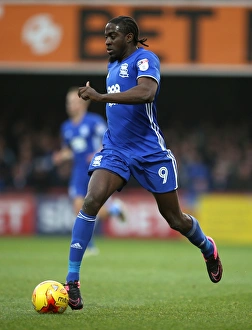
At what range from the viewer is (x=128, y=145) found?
6.64 meters

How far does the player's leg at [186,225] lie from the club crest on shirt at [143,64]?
3.77 ft

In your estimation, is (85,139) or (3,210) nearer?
(85,139)

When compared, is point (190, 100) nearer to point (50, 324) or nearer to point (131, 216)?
point (131, 216)

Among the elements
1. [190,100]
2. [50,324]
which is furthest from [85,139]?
[190,100]

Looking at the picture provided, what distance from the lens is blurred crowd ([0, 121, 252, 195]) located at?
17.8 m

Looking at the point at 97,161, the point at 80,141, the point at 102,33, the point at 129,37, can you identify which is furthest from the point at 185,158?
the point at 97,161

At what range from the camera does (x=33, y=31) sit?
1744 cm

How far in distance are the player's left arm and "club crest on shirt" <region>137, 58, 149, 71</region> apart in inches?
3.6

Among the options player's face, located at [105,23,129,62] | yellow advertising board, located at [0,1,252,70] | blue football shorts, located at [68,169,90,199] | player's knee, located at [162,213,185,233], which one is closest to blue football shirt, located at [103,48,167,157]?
player's face, located at [105,23,129,62]

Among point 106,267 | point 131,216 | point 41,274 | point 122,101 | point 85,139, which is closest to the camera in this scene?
point 122,101

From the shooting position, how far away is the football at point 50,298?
602 centimetres

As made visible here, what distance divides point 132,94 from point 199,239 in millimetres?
1692

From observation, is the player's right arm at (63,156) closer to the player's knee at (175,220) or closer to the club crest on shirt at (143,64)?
the player's knee at (175,220)

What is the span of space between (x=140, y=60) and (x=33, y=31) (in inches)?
447
